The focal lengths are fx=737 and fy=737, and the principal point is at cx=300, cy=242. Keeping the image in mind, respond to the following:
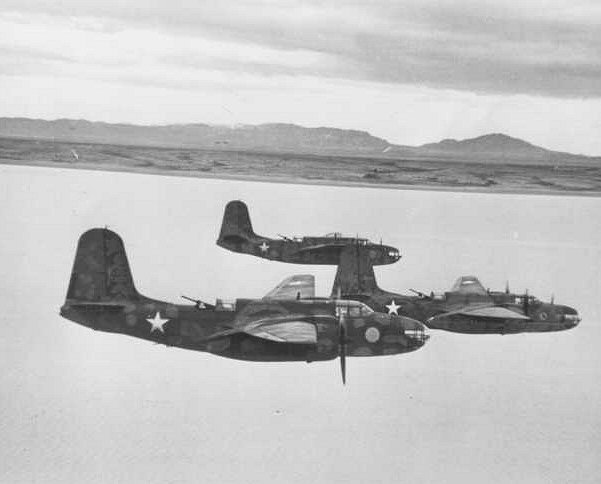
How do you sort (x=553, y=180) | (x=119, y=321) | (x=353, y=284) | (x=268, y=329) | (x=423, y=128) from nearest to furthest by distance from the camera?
(x=268, y=329)
(x=119, y=321)
(x=353, y=284)
(x=423, y=128)
(x=553, y=180)

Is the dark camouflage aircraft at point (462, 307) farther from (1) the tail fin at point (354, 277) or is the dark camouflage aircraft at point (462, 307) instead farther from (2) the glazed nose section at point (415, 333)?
(2) the glazed nose section at point (415, 333)

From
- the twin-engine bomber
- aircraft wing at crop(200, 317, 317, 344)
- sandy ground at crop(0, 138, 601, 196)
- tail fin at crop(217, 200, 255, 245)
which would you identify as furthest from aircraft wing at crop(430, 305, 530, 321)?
sandy ground at crop(0, 138, 601, 196)

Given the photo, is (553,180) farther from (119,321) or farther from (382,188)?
(119,321)

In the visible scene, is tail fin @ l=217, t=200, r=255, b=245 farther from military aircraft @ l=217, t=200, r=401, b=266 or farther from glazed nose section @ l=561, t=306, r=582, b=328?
glazed nose section @ l=561, t=306, r=582, b=328

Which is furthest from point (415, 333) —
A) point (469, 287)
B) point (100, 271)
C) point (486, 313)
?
point (100, 271)

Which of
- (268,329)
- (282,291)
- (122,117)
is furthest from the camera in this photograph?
(122,117)

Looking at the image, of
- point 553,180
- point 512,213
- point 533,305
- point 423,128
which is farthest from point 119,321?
point 553,180

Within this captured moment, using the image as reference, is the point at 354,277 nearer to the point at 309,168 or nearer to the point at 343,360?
the point at 343,360
